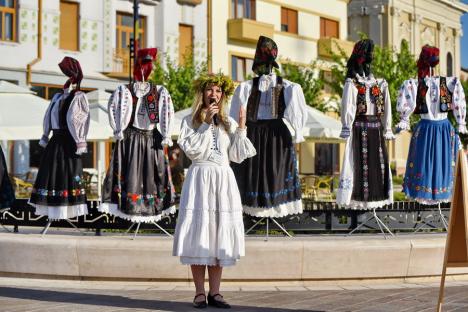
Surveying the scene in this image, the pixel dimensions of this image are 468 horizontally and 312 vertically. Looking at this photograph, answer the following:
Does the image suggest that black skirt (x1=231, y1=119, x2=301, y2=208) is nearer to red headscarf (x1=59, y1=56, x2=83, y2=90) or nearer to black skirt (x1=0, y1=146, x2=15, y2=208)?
red headscarf (x1=59, y1=56, x2=83, y2=90)

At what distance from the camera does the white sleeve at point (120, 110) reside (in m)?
9.59

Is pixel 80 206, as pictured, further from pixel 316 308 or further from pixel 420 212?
pixel 420 212

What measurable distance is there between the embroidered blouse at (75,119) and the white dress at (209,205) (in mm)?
2346

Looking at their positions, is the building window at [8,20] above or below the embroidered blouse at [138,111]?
above

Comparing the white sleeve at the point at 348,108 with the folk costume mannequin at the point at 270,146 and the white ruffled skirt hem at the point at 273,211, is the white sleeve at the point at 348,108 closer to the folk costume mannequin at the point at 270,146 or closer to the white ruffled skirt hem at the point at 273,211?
the folk costume mannequin at the point at 270,146

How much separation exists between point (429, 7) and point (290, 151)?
1821 inches

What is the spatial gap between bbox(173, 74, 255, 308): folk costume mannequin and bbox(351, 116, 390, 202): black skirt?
9.22ft

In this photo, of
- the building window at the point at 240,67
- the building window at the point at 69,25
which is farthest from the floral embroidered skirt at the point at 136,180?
Answer: the building window at the point at 240,67

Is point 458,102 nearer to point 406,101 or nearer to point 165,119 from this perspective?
point 406,101

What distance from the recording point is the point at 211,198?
7.47 m

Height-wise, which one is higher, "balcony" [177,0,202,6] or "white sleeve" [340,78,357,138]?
"balcony" [177,0,202,6]

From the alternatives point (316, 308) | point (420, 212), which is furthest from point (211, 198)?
point (420, 212)

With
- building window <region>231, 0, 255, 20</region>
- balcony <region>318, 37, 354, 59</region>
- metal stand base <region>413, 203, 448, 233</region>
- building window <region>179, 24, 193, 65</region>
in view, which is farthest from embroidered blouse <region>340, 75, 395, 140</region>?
balcony <region>318, 37, 354, 59</region>

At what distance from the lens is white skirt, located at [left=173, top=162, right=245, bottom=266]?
24.2 ft
